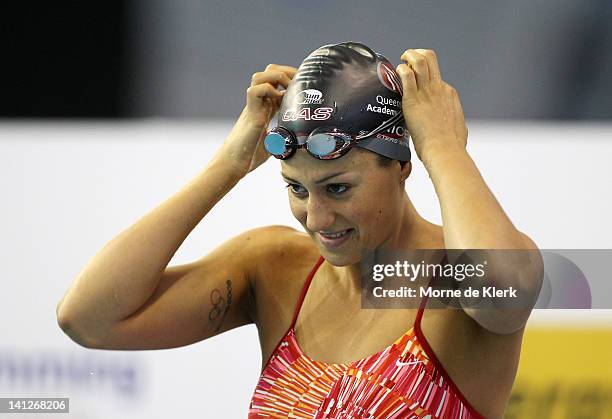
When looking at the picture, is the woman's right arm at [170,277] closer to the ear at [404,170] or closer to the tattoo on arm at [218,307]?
the tattoo on arm at [218,307]

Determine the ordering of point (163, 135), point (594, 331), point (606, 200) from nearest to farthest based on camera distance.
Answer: point (594, 331) < point (606, 200) < point (163, 135)

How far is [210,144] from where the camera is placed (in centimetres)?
282

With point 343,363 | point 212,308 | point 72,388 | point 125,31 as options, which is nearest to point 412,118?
point 343,363

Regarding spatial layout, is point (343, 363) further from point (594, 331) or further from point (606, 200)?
point (606, 200)

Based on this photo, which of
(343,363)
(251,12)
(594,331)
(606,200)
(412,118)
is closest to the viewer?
(412,118)

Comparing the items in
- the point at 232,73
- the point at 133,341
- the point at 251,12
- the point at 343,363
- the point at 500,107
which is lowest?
the point at 343,363

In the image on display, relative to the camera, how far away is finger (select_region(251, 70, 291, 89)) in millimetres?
1784

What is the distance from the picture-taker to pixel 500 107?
2.87m

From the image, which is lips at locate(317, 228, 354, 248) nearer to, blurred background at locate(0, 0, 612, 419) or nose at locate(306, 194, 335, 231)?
nose at locate(306, 194, 335, 231)

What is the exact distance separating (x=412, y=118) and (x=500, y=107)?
1376mm

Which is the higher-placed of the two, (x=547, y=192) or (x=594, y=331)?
(x=547, y=192)

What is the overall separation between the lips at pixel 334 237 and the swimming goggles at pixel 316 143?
0.15 metres

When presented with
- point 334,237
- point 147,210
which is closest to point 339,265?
point 334,237

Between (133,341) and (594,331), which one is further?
(594,331)
